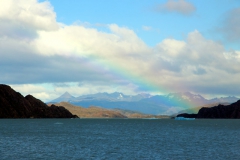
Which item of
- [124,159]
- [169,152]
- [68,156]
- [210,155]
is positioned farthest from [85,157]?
[210,155]

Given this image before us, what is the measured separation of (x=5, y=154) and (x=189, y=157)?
43.5m

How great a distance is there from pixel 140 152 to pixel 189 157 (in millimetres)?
14438

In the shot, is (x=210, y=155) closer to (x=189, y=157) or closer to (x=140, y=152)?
(x=189, y=157)

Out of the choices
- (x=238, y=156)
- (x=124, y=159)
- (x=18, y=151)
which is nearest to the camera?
(x=124, y=159)

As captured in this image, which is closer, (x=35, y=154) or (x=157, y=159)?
(x=157, y=159)

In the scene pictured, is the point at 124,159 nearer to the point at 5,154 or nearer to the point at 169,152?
the point at 169,152

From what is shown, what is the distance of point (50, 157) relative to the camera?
79.1 metres

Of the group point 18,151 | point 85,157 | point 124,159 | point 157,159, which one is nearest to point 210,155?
point 157,159

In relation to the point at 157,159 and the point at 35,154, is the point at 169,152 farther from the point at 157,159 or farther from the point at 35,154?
the point at 35,154

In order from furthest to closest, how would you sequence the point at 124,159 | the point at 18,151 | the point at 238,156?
the point at 18,151 → the point at 238,156 → the point at 124,159

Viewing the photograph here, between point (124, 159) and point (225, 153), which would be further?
point (225, 153)

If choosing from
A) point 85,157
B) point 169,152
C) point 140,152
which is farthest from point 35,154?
point 169,152

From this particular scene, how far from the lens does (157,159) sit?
77500 millimetres

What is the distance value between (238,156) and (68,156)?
40.7 metres
